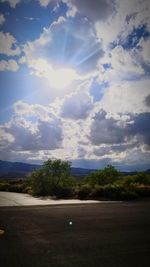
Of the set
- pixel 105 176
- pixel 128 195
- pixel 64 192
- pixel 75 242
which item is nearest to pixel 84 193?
pixel 64 192

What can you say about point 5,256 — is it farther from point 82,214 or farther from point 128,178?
point 128,178

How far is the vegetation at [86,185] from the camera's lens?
119ft

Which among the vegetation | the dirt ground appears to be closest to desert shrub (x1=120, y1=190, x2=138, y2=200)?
the vegetation

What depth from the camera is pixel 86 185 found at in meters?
39.6

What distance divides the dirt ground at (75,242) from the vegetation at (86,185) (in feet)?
57.1

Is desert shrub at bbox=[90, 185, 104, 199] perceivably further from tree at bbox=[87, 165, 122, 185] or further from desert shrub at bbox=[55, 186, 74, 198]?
tree at bbox=[87, 165, 122, 185]

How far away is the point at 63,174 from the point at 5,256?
1379 inches

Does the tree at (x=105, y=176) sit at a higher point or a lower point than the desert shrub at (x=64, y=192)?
higher

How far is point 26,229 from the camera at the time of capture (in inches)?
594

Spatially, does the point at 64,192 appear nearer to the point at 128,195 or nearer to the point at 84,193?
the point at 84,193

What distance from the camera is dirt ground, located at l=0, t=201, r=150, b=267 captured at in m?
9.45

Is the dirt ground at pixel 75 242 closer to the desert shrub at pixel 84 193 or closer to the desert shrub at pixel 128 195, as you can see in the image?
the desert shrub at pixel 128 195

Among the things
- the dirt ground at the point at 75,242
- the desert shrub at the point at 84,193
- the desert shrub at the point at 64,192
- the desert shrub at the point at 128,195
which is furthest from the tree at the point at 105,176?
the dirt ground at the point at 75,242

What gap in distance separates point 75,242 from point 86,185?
27.5 m
